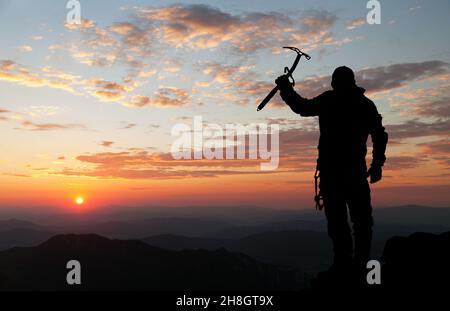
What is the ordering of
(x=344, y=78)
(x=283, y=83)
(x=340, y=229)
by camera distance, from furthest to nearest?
(x=283, y=83) < (x=344, y=78) < (x=340, y=229)

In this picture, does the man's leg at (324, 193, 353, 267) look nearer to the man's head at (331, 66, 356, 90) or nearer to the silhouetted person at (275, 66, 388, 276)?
the silhouetted person at (275, 66, 388, 276)

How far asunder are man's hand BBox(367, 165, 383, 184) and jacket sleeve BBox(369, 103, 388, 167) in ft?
0.41

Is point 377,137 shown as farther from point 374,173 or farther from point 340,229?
point 340,229

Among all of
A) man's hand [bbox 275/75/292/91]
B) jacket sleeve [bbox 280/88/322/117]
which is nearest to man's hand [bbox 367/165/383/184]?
jacket sleeve [bbox 280/88/322/117]

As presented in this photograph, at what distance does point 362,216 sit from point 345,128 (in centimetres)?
209

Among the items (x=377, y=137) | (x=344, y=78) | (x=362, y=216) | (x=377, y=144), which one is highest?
(x=344, y=78)

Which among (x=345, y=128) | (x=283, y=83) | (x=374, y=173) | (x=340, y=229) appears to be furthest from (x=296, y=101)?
(x=340, y=229)

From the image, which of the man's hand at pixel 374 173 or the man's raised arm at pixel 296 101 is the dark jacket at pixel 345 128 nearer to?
the man's raised arm at pixel 296 101

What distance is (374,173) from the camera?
9648 millimetres

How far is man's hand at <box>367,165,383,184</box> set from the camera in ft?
31.6

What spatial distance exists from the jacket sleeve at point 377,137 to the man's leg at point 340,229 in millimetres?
1347
